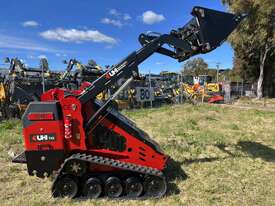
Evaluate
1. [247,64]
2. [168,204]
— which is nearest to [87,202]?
[168,204]

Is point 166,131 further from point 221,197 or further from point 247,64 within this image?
point 247,64

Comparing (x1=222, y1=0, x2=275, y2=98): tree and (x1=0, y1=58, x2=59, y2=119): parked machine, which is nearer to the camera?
(x1=0, y1=58, x2=59, y2=119): parked machine

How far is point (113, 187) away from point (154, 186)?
0.71 m

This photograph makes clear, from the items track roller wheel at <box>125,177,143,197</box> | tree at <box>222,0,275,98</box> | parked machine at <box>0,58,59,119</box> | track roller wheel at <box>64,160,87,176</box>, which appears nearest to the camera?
track roller wheel at <box>64,160,87,176</box>

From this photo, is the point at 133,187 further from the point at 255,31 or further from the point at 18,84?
the point at 255,31

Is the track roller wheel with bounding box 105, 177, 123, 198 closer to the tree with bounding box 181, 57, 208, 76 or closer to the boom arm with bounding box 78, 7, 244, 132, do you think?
the boom arm with bounding box 78, 7, 244, 132

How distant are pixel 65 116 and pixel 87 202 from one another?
1.48 m

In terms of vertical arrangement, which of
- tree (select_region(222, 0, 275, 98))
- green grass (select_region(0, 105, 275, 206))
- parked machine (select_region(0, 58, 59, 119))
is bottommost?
green grass (select_region(0, 105, 275, 206))

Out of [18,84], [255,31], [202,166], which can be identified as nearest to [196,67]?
[255,31]

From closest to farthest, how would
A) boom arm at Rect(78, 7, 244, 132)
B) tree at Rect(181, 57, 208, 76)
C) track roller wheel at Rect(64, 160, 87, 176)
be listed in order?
track roller wheel at Rect(64, 160, 87, 176), boom arm at Rect(78, 7, 244, 132), tree at Rect(181, 57, 208, 76)

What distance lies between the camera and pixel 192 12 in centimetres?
673

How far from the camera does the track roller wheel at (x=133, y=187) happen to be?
6.02m

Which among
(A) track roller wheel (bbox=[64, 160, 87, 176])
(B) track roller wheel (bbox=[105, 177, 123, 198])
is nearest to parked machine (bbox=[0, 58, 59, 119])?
(A) track roller wheel (bbox=[64, 160, 87, 176])

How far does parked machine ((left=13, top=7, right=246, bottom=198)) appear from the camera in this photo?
234 inches
